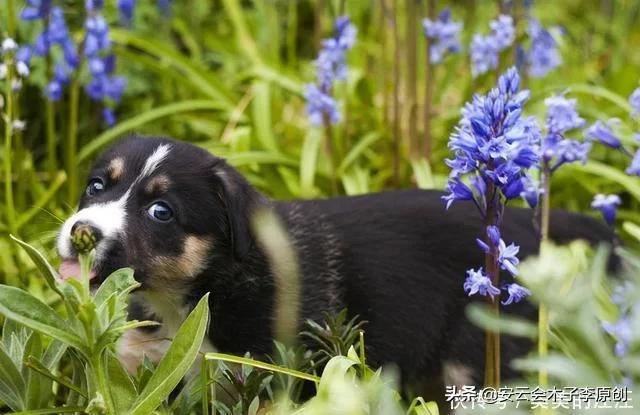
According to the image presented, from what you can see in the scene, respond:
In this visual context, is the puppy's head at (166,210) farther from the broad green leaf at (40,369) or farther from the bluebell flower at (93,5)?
the bluebell flower at (93,5)

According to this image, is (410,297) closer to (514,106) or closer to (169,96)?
(514,106)

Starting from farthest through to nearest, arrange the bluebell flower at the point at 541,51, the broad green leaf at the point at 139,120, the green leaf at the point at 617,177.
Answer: the bluebell flower at the point at 541,51 → the broad green leaf at the point at 139,120 → the green leaf at the point at 617,177

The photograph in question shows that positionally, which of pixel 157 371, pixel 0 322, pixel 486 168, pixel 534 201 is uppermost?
pixel 486 168

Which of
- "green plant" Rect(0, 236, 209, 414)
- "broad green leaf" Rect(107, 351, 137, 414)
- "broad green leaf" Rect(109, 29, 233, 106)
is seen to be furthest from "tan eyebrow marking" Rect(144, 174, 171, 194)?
"broad green leaf" Rect(109, 29, 233, 106)

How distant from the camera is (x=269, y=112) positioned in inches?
237

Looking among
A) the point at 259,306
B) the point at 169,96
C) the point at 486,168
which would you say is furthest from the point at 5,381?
the point at 169,96

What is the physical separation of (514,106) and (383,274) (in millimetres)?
1390

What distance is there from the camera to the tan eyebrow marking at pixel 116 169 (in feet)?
12.1

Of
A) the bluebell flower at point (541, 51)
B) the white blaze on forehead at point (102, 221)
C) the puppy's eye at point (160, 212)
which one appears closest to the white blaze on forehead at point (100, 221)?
the white blaze on forehead at point (102, 221)

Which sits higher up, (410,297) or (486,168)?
(486,168)

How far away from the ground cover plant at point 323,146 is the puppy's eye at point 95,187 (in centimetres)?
25

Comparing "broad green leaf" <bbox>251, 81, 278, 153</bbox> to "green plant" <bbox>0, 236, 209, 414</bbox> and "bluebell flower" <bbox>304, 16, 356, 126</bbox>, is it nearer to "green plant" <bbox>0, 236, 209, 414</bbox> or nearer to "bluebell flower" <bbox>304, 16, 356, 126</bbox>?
"bluebell flower" <bbox>304, 16, 356, 126</bbox>

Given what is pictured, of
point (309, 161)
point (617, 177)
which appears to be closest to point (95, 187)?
point (309, 161)

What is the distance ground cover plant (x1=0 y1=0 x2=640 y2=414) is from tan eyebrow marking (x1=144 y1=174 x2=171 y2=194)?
0.51 meters
